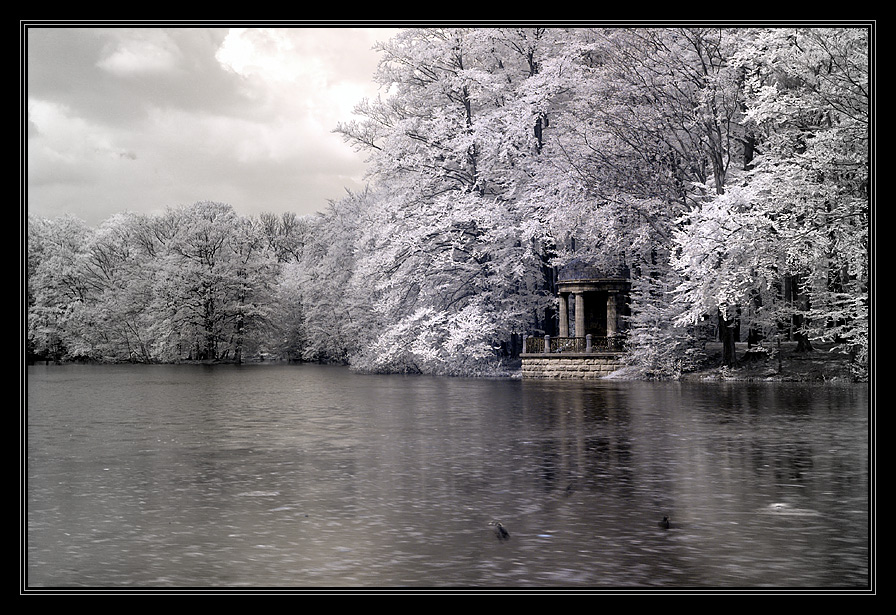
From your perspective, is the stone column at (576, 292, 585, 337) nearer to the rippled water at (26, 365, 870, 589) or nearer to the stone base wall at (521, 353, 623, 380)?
the stone base wall at (521, 353, 623, 380)

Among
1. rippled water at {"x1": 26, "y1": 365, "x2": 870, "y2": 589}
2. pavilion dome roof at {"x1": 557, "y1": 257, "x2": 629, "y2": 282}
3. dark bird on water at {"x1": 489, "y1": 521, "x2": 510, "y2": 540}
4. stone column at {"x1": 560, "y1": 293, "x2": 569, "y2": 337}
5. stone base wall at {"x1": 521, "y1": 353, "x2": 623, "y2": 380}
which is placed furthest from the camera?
stone column at {"x1": 560, "y1": 293, "x2": 569, "y2": 337}

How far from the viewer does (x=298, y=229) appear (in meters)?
87.3

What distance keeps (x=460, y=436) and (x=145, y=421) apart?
7.43m

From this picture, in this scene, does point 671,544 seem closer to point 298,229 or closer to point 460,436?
point 460,436

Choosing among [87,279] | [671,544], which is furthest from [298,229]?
[671,544]

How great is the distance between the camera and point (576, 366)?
40531 mm

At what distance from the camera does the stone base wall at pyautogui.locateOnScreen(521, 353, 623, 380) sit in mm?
40281

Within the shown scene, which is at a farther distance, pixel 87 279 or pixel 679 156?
pixel 87 279

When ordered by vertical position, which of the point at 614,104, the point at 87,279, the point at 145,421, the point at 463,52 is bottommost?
the point at 145,421

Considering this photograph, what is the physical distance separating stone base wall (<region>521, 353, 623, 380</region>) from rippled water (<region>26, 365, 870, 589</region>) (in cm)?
1828

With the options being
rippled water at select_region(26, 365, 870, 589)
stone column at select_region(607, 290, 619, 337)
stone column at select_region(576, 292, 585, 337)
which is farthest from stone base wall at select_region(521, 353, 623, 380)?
rippled water at select_region(26, 365, 870, 589)

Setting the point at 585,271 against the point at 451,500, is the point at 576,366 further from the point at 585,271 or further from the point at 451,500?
the point at 451,500

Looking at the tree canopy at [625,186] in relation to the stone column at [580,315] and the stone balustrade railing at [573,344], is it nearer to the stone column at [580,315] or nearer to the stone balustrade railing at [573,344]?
the stone balustrade railing at [573,344]

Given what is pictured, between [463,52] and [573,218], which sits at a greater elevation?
[463,52]
